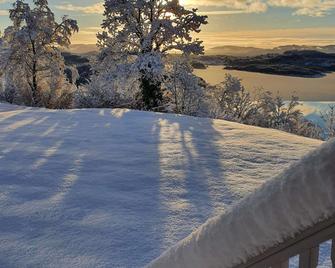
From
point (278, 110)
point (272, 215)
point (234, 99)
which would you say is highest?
point (272, 215)

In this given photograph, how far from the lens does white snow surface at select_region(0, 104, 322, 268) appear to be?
10.8 ft

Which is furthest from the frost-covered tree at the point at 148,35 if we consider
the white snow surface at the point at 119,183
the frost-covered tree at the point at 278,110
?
the white snow surface at the point at 119,183

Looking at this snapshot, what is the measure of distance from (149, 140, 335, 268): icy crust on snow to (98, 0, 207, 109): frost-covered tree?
17679 millimetres

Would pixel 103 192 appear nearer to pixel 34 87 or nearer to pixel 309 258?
pixel 309 258

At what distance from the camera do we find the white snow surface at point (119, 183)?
129 inches

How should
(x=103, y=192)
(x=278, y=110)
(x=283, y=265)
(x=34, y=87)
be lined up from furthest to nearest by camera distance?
1. (x=278, y=110)
2. (x=34, y=87)
3. (x=103, y=192)
4. (x=283, y=265)

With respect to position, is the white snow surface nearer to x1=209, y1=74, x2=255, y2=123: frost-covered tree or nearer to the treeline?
the treeline

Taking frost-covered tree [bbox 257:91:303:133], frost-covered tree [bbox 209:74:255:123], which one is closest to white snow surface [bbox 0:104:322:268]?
frost-covered tree [bbox 209:74:255:123]

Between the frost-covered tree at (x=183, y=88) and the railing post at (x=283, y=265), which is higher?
Result: the railing post at (x=283, y=265)

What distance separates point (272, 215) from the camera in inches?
42.0

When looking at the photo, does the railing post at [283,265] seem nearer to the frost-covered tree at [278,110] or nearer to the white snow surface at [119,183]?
the white snow surface at [119,183]

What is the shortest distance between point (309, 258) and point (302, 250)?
4cm

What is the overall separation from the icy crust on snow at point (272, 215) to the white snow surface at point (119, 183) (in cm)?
1

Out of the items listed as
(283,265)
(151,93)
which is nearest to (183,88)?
(151,93)
